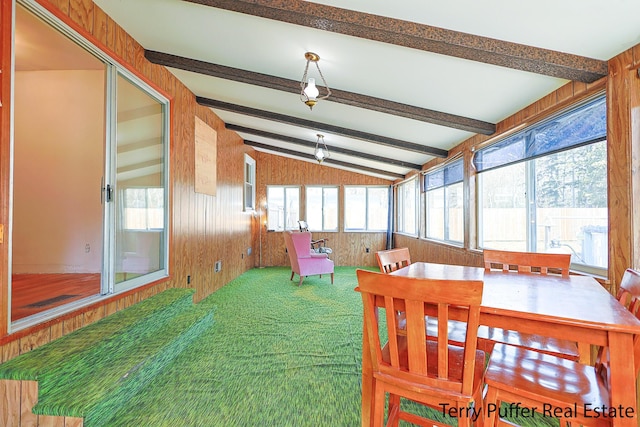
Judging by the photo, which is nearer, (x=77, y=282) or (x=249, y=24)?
(x=249, y=24)

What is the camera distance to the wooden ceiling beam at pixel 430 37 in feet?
6.07

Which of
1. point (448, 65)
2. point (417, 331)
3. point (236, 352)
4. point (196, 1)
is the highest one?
point (196, 1)

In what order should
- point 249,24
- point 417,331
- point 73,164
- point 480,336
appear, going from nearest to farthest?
1. point 417,331
2. point 480,336
3. point 249,24
4. point 73,164

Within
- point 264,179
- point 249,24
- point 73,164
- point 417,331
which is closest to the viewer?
point 417,331

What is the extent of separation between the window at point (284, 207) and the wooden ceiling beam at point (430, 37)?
549cm

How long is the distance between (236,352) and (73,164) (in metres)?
2.99

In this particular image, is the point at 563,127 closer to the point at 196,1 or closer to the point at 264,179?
the point at 196,1

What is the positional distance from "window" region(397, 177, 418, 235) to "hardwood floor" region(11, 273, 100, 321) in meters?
5.25

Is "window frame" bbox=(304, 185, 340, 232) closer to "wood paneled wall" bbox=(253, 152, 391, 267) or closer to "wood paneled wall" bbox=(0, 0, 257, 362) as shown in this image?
"wood paneled wall" bbox=(253, 152, 391, 267)

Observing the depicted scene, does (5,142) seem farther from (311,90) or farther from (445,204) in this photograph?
(445,204)

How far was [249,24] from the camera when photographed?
2207 mm

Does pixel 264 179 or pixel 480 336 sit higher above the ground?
pixel 264 179

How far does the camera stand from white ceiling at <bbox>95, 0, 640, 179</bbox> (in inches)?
63.9

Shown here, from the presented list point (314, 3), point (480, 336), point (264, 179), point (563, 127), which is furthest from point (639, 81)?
point (264, 179)
